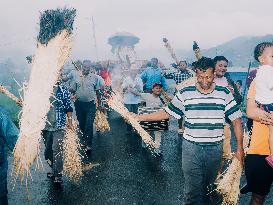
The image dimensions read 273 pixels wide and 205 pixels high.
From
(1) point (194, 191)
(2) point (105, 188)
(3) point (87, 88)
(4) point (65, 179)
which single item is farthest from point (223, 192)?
(3) point (87, 88)

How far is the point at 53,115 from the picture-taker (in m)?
6.87

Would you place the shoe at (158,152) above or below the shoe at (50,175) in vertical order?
above

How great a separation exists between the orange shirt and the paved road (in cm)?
181

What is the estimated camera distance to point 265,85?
13.7ft

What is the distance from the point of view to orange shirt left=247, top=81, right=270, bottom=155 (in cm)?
443

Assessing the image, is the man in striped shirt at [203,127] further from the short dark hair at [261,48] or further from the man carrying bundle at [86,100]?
the man carrying bundle at [86,100]

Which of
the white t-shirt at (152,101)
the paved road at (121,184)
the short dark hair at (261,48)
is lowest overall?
the paved road at (121,184)

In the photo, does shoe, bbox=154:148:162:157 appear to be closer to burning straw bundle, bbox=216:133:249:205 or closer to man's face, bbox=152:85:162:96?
man's face, bbox=152:85:162:96

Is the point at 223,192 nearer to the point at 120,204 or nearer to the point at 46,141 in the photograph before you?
the point at 120,204

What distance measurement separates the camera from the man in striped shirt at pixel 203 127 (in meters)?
4.59

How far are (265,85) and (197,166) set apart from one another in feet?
4.41

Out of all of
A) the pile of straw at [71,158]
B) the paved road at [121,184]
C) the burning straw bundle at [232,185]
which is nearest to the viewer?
the burning straw bundle at [232,185]

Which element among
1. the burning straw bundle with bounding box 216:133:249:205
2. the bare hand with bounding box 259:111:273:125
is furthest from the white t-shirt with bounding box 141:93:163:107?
the bare hand with bounding box 259:111:273:125

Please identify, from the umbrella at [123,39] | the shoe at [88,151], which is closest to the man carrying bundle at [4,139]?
the shoe at [88,151]
